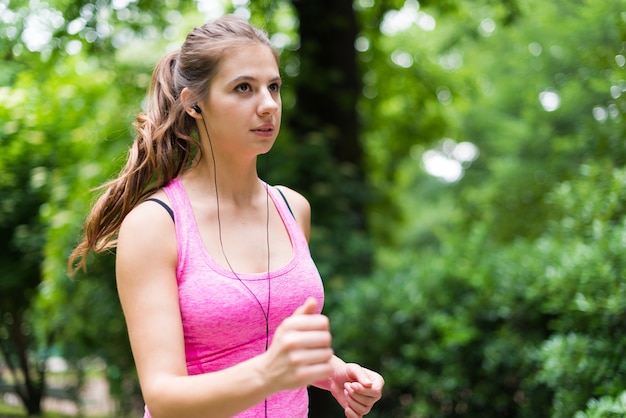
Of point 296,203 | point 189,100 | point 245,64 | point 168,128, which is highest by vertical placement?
point 245,64

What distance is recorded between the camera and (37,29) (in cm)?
488

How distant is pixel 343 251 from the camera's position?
625 cm

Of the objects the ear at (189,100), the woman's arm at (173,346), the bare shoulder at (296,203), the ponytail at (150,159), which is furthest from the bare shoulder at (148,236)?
the bare shoulder at (296,203)

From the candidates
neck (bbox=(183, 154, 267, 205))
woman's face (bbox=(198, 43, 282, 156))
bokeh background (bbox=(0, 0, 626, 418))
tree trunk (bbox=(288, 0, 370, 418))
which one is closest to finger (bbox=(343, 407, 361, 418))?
neck (bbox=(183, 154, 267, 205))

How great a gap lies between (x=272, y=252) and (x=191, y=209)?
0.27 metres

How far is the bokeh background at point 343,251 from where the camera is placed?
13.5 ft

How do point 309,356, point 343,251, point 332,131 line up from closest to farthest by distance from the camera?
point 309,356 < point 343,251 < point 332,131

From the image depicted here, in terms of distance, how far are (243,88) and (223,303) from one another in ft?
1.91

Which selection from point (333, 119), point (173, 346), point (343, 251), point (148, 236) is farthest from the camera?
point (333, 119)

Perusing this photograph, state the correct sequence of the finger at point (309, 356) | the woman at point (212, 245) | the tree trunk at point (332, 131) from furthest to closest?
the tree trunk at point (332, 131)
the woman at point (212, 245)
the finger at point (309, 356)

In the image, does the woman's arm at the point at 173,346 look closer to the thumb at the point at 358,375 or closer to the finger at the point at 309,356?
the finger at the point at 309,356

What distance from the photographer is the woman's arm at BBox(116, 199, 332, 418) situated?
146 cm

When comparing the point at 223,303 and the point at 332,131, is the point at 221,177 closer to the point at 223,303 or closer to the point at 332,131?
the point at 223,303

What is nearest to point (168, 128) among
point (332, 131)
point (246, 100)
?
point (246, 100)
